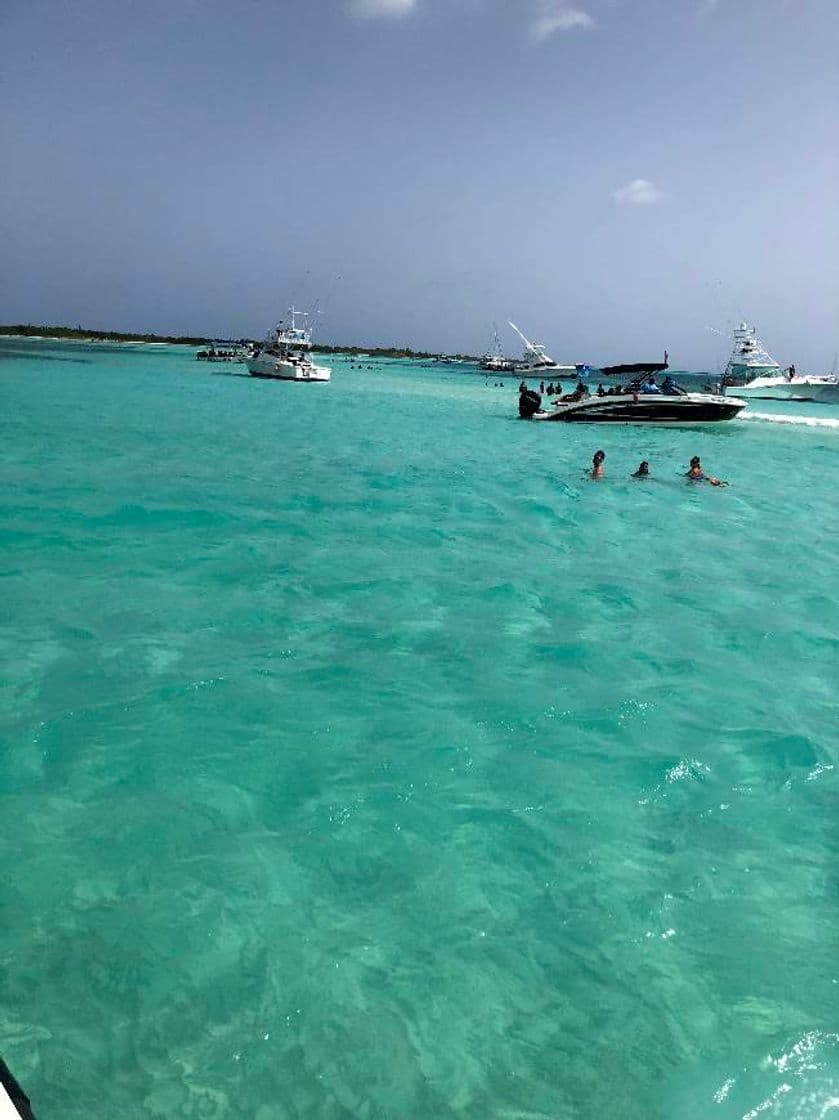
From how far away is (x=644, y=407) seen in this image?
125 feet

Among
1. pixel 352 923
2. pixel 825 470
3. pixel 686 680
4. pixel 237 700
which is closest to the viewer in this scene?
pixel 352 923

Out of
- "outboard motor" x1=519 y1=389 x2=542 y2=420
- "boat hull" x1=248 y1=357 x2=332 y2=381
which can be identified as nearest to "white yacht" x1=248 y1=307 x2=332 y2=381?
"boat hull" x1=248 y1=357 x2=332 y2=381

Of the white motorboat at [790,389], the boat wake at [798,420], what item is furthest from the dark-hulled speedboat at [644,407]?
the white motorboat at [790,389]

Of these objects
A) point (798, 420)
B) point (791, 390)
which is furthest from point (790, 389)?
point (798, 420)

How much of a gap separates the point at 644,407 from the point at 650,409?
31 centimetres

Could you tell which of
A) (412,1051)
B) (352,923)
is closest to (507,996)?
(412,1051)

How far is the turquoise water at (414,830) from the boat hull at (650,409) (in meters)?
25.4

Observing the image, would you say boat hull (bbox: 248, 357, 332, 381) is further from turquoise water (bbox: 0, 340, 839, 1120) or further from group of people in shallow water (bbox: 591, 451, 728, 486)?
turquoise water (bbox: 0, 340, 839, 1120)

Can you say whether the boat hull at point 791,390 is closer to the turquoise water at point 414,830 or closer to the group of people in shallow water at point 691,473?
the group of people in shallow water at point 691,473

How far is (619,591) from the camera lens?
11.9 meters

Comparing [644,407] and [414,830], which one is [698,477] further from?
[414,830]

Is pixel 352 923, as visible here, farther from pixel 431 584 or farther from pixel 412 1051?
pixel 431 584

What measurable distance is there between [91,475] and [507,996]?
60.9 ft

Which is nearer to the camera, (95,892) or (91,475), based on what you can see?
(95,892)
